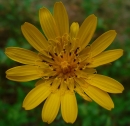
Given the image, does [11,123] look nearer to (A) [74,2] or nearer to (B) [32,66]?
(B) [32,66]

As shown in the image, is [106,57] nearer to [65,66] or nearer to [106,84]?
[106,84]

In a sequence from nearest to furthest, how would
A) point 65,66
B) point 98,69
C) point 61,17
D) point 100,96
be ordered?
point 100,96 → point 61,17 → point 65,66 → point 98,69

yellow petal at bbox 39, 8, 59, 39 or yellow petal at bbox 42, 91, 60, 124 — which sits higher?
yellow petal at bbox 39, 8, 59, 39

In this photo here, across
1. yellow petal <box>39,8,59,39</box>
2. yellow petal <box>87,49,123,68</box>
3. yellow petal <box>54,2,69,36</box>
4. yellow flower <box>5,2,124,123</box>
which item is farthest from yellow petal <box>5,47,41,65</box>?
yellow petal <box>87,49,123,68</box>

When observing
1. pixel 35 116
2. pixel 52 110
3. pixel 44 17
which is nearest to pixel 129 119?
pixel 35 116

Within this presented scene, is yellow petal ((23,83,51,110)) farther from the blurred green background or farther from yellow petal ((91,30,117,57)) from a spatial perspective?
yellow petal ((91,30,117,57))

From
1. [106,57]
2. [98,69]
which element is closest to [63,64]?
[106,57]
